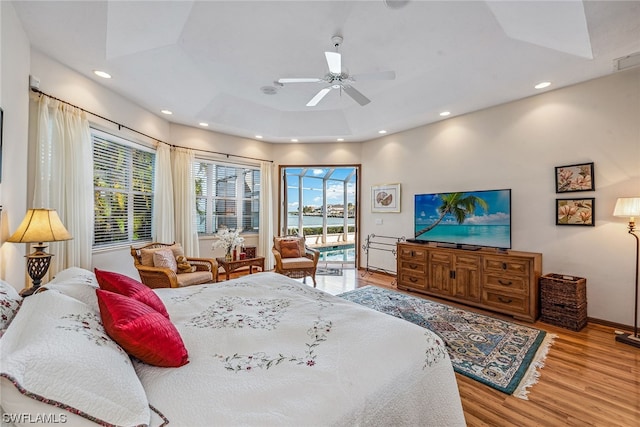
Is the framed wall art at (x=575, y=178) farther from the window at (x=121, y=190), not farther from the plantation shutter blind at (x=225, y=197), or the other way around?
the window at (x=121, y=190)

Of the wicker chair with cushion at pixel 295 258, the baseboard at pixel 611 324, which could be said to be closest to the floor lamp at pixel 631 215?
the baseboard at pixel 611 324

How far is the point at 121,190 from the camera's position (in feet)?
13.2

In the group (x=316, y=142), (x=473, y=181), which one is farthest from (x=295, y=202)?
(x=473, y=181)

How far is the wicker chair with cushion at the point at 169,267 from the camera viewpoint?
3.29 meters

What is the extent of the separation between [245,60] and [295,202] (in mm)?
4843

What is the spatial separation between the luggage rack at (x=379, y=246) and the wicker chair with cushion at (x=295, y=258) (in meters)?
1.40

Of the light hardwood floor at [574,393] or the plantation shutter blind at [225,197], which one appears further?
the plantation shutter blind at [225,197]

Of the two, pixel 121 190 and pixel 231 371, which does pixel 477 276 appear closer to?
pixel 231 371

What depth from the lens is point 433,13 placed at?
2512mm

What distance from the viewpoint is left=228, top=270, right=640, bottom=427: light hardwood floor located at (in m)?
1.77

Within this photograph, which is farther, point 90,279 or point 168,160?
point 168,160

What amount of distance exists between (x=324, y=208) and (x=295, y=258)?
3.79m

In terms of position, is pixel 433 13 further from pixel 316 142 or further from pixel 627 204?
pixel 316 142

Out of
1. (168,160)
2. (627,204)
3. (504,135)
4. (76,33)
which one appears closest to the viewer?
(76,33)
